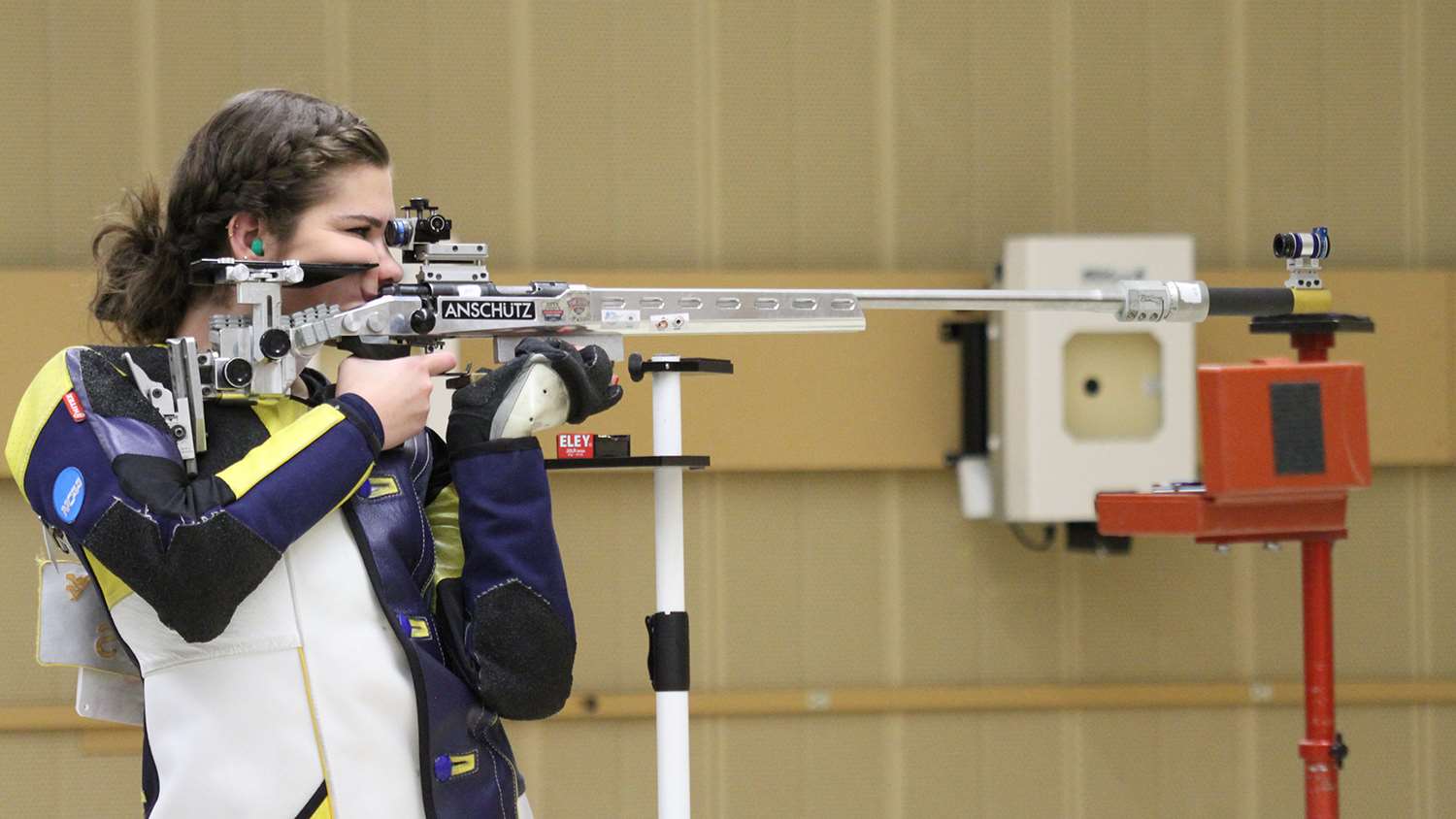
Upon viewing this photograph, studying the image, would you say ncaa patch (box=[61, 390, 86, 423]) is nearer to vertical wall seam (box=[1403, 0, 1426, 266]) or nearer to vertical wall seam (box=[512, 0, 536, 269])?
vertical wall seam (box=[512, 0, 536, 269])

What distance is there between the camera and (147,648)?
1090 mm

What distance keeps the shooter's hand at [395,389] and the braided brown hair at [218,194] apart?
0.45ft

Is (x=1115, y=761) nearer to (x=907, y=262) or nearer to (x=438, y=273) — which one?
(x=907, y=262)

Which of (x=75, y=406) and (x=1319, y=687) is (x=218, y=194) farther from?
(x=1319, y=687)

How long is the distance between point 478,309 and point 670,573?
0.31 meters

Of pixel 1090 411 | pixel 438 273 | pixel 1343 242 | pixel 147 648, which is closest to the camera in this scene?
pixel 147 648

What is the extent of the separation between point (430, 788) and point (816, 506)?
145 cm

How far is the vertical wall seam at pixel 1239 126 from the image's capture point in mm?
2539

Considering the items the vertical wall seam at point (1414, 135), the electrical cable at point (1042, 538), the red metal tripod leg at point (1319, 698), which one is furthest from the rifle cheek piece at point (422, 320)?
the vertical wall seam at point (1414, 135)

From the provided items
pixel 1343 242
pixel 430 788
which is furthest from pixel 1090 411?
pixel 430 788

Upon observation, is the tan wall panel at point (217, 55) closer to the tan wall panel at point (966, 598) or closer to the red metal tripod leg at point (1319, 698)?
the tan wall panel at point (966, 598)

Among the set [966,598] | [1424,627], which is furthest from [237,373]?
[1424,627]

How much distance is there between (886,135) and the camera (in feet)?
8.16

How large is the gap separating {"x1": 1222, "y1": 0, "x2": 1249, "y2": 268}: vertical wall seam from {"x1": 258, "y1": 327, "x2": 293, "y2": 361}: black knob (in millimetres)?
1862
